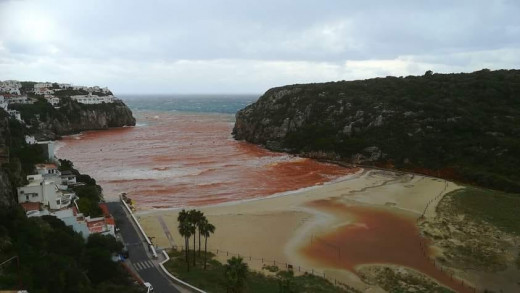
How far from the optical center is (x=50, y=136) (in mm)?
110438

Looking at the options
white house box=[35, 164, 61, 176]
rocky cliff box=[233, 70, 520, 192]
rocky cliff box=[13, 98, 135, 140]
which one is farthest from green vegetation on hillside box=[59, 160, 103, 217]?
rocky cliff box=[13, 98, 135, 140]

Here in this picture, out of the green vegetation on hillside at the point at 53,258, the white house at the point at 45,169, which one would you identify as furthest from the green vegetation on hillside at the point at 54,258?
the white house at the point at 45,169

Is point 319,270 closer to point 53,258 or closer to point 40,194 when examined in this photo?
point 53,258

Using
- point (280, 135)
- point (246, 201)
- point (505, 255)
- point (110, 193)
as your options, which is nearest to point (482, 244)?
point (505, 255)

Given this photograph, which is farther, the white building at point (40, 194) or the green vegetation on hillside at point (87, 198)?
the green vegetation on hillside at point (87, 198)

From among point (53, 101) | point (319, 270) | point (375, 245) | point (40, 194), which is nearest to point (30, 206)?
point (40, 194)

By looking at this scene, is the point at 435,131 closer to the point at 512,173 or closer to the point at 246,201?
the point at 512,173

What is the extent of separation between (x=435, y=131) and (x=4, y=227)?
71.9 meters

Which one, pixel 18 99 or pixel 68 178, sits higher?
pixel 18 99

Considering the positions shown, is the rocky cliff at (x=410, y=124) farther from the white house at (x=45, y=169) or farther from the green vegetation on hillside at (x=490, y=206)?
the white house at (x=45, y=169)

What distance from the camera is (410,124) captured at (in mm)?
82688

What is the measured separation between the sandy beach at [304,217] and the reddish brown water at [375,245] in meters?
0.26

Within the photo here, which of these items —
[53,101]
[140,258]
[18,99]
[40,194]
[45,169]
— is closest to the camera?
[140,258]

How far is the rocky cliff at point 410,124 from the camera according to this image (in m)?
68.8
